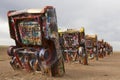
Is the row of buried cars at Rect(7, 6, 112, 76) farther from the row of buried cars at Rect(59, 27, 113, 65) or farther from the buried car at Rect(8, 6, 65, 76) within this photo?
the row of buried cars at Rect(59, 27, 113, 65)

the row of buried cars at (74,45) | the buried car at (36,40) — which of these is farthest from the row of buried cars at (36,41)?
the row of buried cars at (74,45)

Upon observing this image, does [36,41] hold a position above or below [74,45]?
above

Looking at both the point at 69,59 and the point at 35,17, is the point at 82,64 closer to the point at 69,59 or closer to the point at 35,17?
the point at 69,59

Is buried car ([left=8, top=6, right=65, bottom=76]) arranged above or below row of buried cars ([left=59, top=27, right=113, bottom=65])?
above

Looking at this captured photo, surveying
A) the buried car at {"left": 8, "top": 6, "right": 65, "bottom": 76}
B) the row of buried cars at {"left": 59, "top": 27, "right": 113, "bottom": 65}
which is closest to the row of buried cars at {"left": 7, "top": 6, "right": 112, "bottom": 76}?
the buried car at {"left": 8, "top": 6, "right": 65, "bottom": 76}

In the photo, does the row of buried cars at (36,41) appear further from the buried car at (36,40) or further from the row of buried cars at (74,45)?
the row of buried cars at (74,45)

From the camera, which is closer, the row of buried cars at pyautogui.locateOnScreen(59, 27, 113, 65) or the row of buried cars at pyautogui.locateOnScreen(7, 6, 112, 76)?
the row of buried cars at pyautogui.locateOnScreen(7, 6, 112, 76)

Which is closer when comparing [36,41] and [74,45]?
[36,41]

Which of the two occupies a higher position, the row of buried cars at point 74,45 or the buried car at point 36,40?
the buried car at point 36,40

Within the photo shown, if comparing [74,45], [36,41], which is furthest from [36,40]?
[74,45]

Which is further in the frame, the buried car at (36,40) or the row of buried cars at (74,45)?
the row of buried cars at (74,45)

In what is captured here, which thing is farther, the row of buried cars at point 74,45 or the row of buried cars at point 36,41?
the row of buried cars at point 74,45

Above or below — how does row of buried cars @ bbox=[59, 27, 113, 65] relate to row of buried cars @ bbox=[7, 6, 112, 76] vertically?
below

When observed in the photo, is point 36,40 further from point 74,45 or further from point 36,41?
point 74,45
